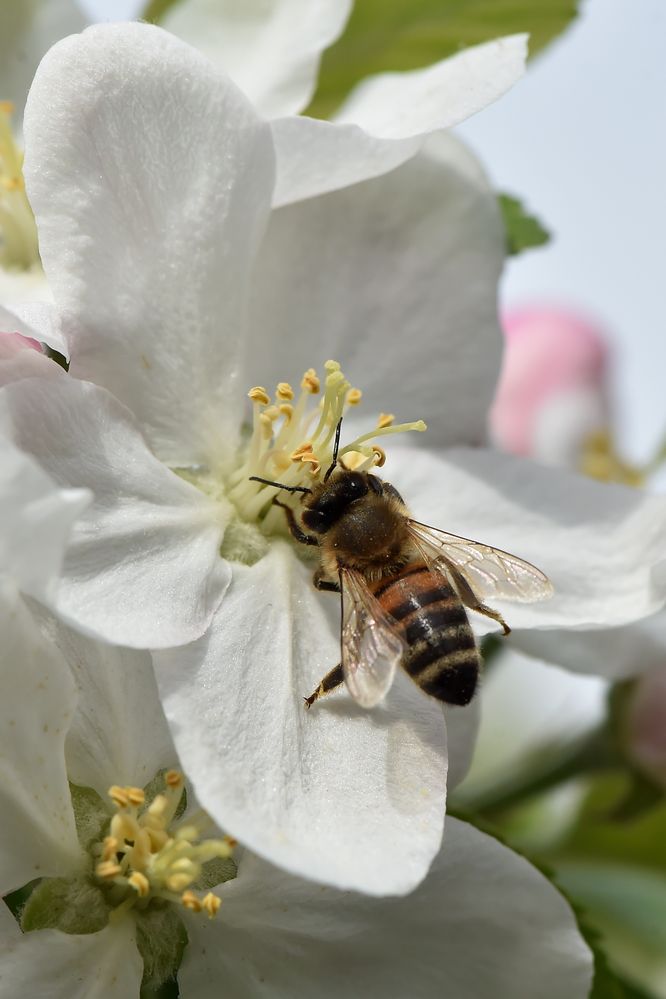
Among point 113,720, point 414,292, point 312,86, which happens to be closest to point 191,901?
point 113,720

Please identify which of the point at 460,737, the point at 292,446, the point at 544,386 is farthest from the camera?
the point at 544,386

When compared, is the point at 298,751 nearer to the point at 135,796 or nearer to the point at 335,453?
the point at 135,796

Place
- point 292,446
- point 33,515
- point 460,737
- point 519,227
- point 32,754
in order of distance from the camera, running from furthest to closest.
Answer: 1. point 519,227
2. point 292,446
3. point 460,737
4. point 32,754
5. point 33,515

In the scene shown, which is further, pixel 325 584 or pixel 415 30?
pixel 415 30

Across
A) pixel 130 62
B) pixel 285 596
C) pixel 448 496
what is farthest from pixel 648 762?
pixel 130 62

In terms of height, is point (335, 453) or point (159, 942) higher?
point (335, 453)

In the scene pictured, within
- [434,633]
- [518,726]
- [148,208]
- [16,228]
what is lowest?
[518,726]

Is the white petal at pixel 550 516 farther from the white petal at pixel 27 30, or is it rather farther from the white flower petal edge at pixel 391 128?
the white petal at pixel 27 30
